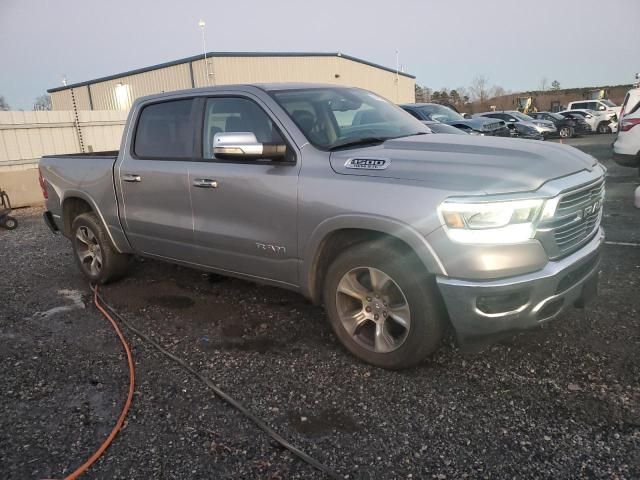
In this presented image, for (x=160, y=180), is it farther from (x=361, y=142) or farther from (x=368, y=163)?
(x=368, y=163)

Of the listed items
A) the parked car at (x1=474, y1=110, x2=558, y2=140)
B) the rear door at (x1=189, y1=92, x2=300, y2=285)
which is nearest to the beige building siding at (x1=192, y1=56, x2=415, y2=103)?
the parked car at (x1=474, y1=110, x2=558, y2=140)

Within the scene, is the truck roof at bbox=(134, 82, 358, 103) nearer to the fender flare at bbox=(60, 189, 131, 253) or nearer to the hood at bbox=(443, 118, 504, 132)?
the fender flare at bbox=(60, 189, 131, 253)

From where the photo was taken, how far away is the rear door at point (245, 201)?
3479 mm

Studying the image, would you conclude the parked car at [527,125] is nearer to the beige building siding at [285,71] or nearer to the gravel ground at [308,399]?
the beige building siding at [285,71]

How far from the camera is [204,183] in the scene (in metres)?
3.91

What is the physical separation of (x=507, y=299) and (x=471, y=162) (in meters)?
0.80

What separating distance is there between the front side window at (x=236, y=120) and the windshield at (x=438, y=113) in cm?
736

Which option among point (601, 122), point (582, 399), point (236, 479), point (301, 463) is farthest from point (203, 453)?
point (601, 122)

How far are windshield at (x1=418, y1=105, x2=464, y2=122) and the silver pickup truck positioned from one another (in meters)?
6.54

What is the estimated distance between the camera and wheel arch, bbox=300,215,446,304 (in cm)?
283

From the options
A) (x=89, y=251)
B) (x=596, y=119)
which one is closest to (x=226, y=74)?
(x=596, y=119)

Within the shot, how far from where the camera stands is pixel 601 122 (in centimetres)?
2519

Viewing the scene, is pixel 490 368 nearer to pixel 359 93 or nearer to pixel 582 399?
pixel 582 399

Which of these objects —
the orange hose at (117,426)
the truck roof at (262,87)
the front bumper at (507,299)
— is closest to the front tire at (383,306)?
the front bumper at (507,299)
